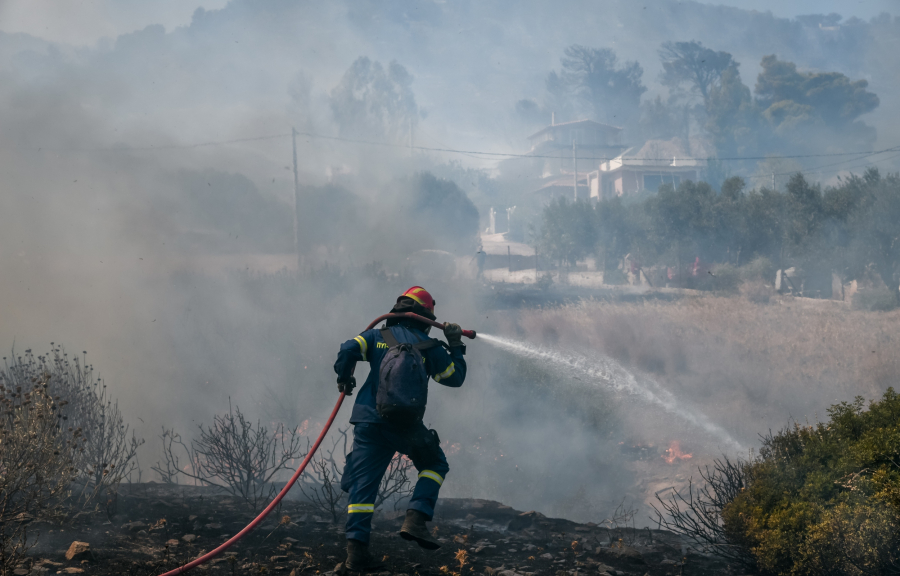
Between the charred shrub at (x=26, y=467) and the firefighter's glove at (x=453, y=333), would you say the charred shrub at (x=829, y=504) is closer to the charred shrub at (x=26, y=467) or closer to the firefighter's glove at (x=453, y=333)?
the firefighter's glove at (x=453, y=333)

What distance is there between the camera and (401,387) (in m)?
4.02

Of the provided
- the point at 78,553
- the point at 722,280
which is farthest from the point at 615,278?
the point at 78,553

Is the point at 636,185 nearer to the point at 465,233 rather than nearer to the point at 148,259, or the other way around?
the point at 465,233

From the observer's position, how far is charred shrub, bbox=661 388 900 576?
3.47 meters

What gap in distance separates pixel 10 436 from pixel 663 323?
19574 millimetres

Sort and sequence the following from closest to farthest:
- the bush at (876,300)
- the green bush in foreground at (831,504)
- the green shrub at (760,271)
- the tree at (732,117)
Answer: the green bush in foreground at (831,504) → the bush at (876,300) → the green shrub at (760,271) → the tree at (732,117)

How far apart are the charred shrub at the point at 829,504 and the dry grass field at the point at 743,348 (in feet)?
40.0

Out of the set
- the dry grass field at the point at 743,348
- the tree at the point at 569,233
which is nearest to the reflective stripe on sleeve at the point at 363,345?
the dry grass field at the point at 743,348

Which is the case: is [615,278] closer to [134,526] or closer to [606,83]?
[134,526]

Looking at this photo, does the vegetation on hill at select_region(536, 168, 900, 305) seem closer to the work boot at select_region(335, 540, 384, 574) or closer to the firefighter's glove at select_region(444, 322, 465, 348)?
the firefighter's glove at select_region(444, 322, 465, 348)

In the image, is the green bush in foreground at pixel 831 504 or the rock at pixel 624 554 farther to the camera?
the rock at pixel 624 554

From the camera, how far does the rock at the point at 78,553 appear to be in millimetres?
3947

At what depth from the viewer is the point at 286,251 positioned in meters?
23.9

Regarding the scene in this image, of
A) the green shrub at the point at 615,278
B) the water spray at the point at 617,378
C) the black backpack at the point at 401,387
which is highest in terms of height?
the green shrub at the point at 615,278
